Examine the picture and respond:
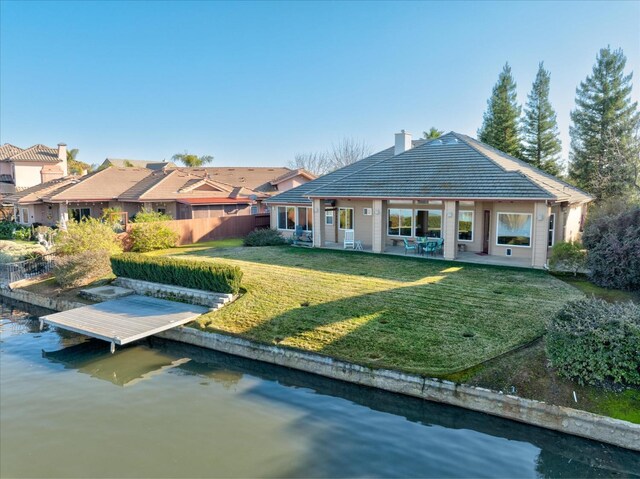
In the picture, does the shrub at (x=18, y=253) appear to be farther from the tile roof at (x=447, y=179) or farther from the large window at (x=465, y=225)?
the large window at (x=465, y=225)

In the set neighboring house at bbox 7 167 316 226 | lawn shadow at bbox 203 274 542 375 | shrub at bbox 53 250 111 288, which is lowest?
lawn shadow at bbox 203 274 542 375

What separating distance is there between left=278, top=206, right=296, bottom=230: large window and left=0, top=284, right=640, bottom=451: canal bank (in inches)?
623

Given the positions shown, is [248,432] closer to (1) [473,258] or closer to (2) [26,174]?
(1) [473,258]

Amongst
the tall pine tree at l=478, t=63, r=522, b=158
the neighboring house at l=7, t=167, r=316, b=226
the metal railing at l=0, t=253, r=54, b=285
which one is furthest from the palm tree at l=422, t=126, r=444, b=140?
the metal railing at l=0, t=253, r=54, b=285

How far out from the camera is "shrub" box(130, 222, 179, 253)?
25078mm

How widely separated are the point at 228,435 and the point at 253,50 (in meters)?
25.8

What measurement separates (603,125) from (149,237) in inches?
1391

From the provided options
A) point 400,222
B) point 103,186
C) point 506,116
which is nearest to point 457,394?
point 400,222

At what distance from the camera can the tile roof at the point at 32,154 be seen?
47094 millimetres

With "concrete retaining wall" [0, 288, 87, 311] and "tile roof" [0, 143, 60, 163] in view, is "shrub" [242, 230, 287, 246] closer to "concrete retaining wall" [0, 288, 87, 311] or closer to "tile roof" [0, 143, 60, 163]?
"concrete retaining wall" [0, 288, 87, 311]

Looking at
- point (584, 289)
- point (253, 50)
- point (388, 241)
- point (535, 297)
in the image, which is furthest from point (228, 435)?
point (253, 50)

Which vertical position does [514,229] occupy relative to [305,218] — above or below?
below

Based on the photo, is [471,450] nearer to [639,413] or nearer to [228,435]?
[639,413]

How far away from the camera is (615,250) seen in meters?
14.6
